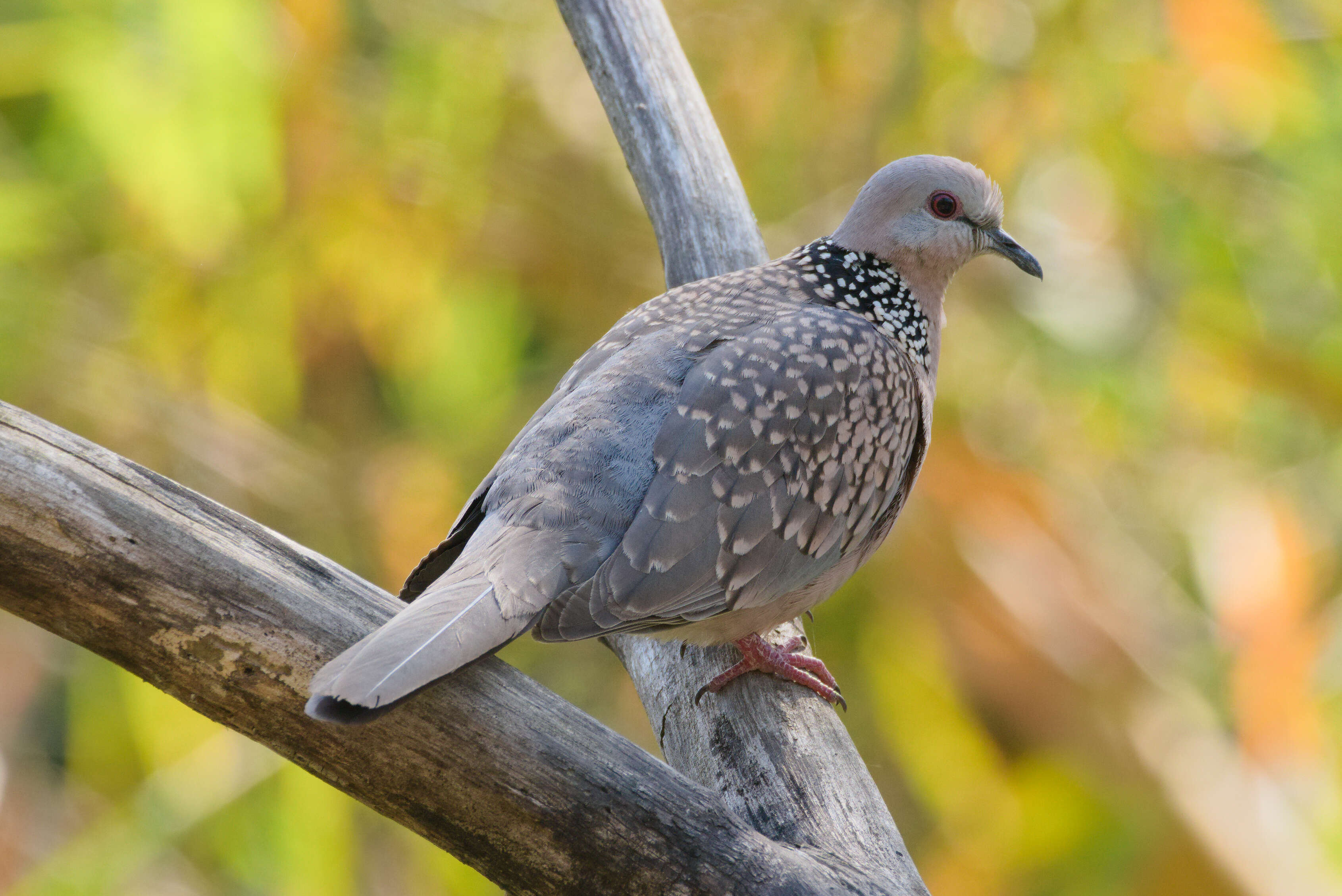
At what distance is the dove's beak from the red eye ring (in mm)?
93

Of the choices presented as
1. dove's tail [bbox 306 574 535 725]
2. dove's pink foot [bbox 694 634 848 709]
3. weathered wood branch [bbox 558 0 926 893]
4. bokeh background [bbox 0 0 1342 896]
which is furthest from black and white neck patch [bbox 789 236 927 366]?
bokeh background [bbox 0 0 1342 896]

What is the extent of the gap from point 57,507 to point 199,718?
370 centimetres

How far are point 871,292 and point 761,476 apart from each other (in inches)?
24.3

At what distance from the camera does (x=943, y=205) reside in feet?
9.00

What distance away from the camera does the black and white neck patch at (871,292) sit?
105 inches

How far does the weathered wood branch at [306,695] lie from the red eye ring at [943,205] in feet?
4.92

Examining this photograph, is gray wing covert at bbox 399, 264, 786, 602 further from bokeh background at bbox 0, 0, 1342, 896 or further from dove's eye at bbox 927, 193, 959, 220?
bokeh background at bbox 0, 0, 1342, 896

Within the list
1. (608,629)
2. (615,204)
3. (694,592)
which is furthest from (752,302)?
(615,204)

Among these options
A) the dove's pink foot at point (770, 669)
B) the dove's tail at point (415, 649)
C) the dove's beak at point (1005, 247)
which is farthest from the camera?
the dove's beak at point (1005, 247)

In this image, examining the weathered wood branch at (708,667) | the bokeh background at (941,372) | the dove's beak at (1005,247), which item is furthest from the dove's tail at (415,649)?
the bokeh background at (941,372)

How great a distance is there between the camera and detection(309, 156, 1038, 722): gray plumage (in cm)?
204

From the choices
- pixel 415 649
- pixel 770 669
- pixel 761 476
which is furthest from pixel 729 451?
pixel 415 649

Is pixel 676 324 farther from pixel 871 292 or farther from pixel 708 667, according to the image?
pixel 708 667

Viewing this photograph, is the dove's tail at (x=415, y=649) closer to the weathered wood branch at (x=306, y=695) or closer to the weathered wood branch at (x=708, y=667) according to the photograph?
the weathered wood branch at (x=306, y=695)
